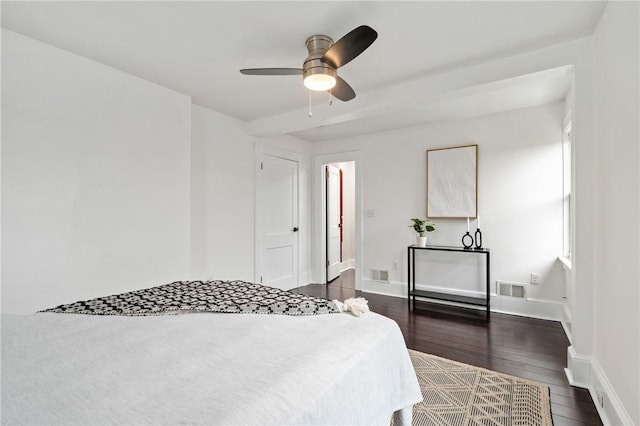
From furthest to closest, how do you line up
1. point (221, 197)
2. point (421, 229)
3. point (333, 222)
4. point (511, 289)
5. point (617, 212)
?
1. point (333, 222)
2. point (421, 229)
3. point (221, 197)
4. point (511, 289)
5. point (617, 212)

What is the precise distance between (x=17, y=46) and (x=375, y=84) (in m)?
2.66

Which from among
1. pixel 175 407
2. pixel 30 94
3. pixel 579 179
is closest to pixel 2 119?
pixel 30 94

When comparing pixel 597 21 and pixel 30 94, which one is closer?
pixel 597 21

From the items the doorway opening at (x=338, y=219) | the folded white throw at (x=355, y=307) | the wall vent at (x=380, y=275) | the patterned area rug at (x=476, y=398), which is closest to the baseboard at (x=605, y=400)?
the patterned area rug at (x=476, y=398)

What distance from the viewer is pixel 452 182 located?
391cm

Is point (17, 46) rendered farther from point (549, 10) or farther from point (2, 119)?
point (549, 10)

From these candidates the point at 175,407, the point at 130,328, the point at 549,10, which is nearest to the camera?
the point at 175,407

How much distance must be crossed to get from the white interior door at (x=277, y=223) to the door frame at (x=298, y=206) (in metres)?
0.02

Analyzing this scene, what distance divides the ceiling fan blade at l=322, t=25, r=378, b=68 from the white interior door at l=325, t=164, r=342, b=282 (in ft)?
10.7

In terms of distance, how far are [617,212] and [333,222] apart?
13.5 ft

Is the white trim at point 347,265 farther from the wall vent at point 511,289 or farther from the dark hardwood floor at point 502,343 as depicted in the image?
the wall vent at point 511,289

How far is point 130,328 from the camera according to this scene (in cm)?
124

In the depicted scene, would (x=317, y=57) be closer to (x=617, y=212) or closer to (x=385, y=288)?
(x=617, y=212)

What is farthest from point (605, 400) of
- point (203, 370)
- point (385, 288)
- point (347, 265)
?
point (347, 265)
